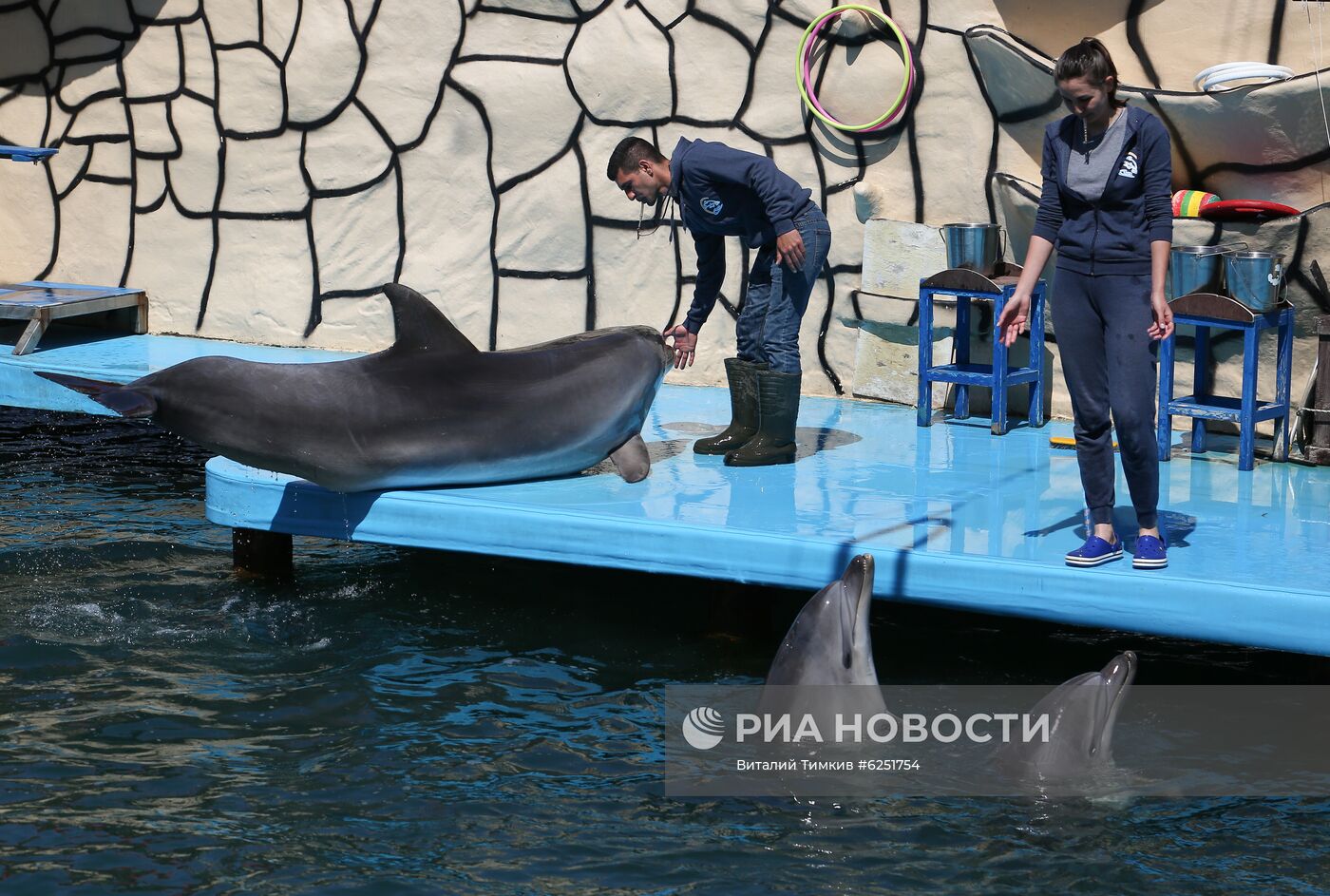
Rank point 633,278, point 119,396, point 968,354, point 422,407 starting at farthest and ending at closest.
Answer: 1. point 633,278
2. point 968,354
3. point 422,407
4. point 119,396

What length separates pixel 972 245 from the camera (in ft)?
23.3

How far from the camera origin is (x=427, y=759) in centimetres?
464

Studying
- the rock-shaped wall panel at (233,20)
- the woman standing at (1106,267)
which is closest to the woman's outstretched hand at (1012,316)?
the woman standing at (1106,267)

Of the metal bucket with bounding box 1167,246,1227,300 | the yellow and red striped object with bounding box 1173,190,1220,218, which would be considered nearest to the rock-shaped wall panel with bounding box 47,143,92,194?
the yellow and red striped object with bounding box 1173,190,1220,218

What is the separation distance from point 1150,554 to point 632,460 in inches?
77.3

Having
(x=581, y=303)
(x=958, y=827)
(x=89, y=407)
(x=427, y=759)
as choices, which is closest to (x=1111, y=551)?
(x=958, y=827)

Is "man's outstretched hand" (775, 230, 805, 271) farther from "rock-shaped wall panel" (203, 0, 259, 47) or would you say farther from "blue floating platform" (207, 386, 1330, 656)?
"rock-shaped wall panel" (203, 0, 259, 47)

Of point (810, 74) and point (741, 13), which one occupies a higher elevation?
point (741, 13)

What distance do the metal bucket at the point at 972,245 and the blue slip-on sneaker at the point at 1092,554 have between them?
2.53 meters

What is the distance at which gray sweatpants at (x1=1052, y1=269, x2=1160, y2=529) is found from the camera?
4.50m

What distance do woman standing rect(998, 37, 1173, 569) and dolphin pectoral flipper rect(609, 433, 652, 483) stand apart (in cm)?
171

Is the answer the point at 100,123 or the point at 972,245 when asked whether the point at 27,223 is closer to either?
the point at 100,123

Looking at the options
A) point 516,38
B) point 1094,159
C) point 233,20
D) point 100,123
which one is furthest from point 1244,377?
point 100,123

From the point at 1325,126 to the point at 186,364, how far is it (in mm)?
4605
